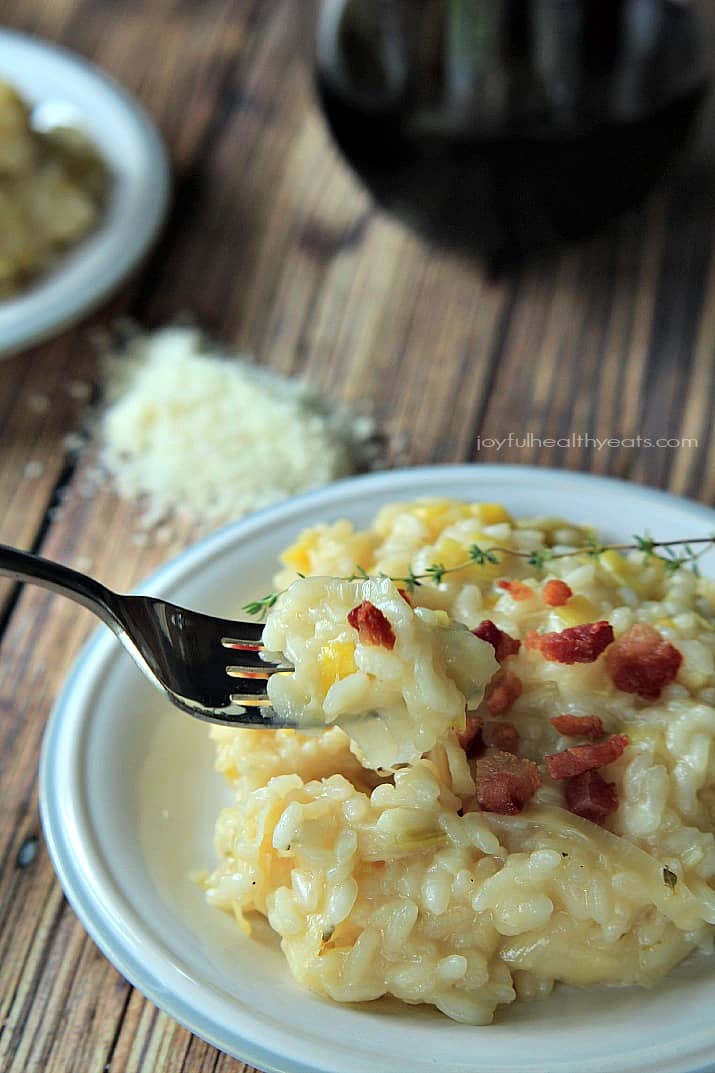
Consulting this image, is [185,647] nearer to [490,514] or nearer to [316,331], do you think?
[490,514]

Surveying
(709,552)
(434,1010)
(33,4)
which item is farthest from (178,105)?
(434,1010)

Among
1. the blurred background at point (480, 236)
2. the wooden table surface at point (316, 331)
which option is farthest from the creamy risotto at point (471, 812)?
the blurred background at point (480, 236)

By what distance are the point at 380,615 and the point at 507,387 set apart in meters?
1.60

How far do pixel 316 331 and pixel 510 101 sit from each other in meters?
0.78

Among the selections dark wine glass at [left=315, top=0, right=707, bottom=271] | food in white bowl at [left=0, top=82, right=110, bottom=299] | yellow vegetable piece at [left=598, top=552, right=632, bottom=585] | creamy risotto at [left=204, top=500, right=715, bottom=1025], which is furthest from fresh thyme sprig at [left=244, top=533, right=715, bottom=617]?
food in white bowl at [left=0, top=82, right=110, bottom=299]

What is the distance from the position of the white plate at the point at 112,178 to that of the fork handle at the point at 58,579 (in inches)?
50.2

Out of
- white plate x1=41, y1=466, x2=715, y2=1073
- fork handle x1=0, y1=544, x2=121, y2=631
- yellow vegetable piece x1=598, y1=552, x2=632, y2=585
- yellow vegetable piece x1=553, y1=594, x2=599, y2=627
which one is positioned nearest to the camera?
white plate x1=41, y1=466, x2=715, y2=1073

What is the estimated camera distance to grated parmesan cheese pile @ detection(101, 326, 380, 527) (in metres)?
2.91

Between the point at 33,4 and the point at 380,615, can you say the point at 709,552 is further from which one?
the point at 33,4

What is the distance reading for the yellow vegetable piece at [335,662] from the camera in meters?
1.77

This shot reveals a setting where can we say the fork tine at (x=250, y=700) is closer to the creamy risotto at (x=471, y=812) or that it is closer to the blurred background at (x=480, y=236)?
the creamy risotto at (x=471, y=812)

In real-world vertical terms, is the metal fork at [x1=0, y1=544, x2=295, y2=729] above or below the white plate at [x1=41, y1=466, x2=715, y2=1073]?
above

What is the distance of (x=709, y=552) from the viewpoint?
2293mm

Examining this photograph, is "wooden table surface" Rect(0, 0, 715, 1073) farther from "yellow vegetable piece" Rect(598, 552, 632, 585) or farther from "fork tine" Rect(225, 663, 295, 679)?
"yellow vegetable piece" Rect(598, 552, 632, 585)
